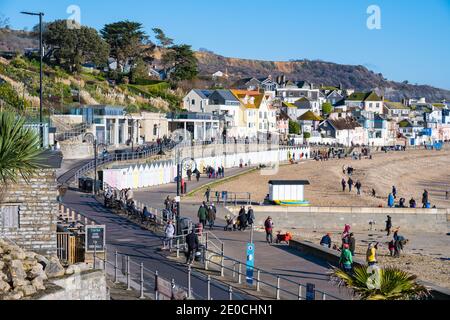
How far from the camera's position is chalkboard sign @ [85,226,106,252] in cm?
1720

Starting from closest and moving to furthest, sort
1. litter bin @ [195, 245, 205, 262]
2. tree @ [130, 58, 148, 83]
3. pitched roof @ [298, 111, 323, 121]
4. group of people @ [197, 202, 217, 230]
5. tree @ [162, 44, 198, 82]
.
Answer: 1. litter bin @ [195, 245, 205, 262]
2. group of people @ [197, 202, 217, 230]
3. tree @ [130, 58, 148, 83]
4. tree @ [162, 44, 198, 82]
5. pitched roof @ [298, 111, 323, 121]

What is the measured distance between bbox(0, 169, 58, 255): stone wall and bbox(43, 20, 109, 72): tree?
66436 millimetres

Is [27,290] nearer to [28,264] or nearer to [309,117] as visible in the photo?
[28,264]

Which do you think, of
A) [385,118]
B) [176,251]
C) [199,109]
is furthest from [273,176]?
[385,118]

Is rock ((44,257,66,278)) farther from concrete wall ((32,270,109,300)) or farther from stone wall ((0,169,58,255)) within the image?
stone wall ((0,169,58,255))

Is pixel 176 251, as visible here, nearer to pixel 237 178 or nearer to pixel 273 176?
pixel 237 178

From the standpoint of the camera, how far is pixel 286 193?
38156 millimetres

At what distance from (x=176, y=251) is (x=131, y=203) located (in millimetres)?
7503

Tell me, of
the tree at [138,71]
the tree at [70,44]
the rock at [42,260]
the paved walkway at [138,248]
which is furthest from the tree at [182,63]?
the rock at [42,260]

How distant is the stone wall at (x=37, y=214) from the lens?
656 inches

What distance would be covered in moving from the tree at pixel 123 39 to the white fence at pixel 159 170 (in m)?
36.1

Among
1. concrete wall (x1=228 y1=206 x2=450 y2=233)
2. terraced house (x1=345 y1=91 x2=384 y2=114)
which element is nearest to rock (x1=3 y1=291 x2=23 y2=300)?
concrete wall (x1=228 y1=206 x2=450 y2=233)

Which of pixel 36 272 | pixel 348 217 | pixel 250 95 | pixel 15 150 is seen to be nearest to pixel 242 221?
pixel 348 217

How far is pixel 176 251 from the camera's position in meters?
20.5
